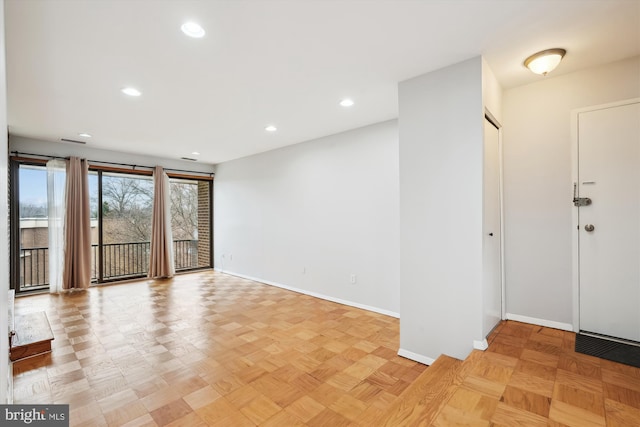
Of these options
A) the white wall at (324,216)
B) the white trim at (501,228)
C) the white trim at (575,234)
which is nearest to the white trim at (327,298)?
the white wall at (324,216)

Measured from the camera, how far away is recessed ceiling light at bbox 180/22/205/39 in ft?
5.97

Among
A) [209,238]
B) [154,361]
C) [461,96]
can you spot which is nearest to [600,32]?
[461,96]

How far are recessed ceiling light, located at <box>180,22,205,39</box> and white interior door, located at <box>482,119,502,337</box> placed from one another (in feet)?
7.13

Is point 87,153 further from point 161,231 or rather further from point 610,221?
point 610,221

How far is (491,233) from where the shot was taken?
2.42 m

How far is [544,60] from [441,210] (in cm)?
132

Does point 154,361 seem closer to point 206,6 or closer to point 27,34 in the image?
point 27,34

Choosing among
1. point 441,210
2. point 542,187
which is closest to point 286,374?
point 441,210

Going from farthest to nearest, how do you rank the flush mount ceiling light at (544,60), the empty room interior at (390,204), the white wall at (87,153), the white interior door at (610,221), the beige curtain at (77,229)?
1. the beige curtain at (77,229)
2. the white wall at (87,153)
3. the white interior door at (610,221)
4. the flush mount ceiling light at (544,60)
5. the empty room interior at (390,204)

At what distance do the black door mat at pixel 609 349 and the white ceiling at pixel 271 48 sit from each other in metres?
2.19

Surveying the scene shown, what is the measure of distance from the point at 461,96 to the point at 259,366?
2.77 m

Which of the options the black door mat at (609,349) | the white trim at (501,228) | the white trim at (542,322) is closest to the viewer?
the black door mat at (609,349)

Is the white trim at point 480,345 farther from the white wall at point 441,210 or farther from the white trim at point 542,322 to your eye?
the white trim at point 542,322

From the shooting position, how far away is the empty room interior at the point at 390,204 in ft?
5.70
